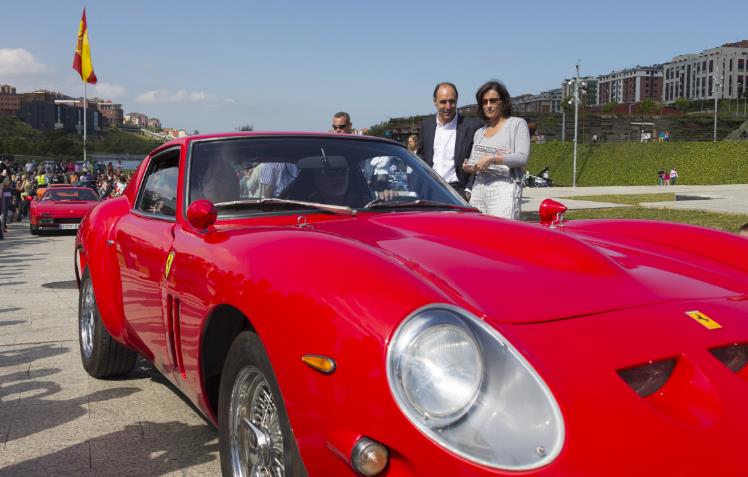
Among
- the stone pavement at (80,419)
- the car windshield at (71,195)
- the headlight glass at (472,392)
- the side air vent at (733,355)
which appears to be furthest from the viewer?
the car windshield at (71,195)

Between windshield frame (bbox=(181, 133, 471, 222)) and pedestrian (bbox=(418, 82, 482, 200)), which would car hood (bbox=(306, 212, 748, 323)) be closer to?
windshield frame (bbox=(181, 133, 471, 222))

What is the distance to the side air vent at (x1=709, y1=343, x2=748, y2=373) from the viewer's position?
202 cm

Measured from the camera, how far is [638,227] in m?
3.50

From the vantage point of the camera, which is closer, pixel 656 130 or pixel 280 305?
pixel 280 305

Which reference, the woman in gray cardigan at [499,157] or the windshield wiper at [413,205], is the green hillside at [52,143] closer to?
the woman in gray cardigan at [499,157]

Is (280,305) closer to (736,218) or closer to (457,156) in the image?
(457,156)

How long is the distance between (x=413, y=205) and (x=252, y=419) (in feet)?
4.45

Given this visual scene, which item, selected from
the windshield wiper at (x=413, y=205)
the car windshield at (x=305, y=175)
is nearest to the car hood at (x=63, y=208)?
the car windshield at (x=305, y=175)

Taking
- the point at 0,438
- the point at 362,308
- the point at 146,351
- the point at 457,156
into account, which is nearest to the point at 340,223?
the point at 362,308

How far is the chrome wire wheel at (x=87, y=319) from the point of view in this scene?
183 inches

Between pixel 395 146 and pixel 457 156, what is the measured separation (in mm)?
2169

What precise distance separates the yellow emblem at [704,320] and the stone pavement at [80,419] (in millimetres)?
2053

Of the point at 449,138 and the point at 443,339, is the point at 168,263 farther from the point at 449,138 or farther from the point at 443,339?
the point at 449,138

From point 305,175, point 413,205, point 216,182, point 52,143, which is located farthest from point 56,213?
point 52,143
